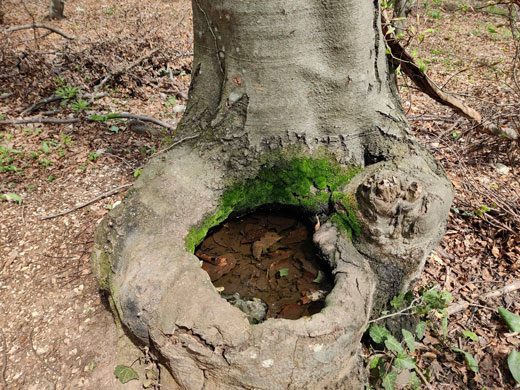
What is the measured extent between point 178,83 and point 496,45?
695cm

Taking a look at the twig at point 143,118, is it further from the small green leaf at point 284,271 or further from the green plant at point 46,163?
the small green leaf at point 284,271

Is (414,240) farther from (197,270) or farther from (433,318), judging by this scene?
(197,270)

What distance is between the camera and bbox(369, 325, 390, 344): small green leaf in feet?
6.51

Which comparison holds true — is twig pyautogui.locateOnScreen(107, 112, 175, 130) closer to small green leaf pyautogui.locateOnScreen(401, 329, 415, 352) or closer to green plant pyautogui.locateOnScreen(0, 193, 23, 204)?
green plant pyautogui.locateOnScreen(0, 193, 23, 204)

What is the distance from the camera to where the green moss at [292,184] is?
2258mm

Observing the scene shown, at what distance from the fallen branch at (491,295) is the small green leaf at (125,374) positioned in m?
2.08

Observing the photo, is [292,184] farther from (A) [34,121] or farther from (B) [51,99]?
(B) [51,99]

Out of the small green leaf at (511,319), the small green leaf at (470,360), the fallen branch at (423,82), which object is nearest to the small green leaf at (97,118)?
the fallen branch at (423,82)

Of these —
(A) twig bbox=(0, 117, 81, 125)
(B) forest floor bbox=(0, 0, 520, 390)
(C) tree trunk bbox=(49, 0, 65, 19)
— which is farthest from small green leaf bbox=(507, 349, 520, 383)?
(C) tree trunk bbox=(49, 0, 65, 19)

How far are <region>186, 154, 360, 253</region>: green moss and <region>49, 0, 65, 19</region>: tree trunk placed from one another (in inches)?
347

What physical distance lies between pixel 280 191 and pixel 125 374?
139 cm

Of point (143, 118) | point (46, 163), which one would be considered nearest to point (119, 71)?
point (143, 118)

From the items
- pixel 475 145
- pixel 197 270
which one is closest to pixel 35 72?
pixel 197 270

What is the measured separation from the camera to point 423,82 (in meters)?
2.74
